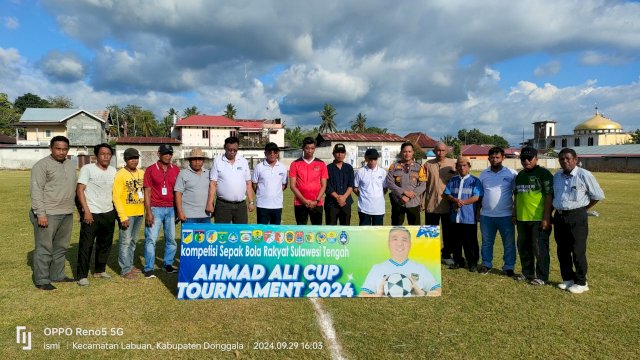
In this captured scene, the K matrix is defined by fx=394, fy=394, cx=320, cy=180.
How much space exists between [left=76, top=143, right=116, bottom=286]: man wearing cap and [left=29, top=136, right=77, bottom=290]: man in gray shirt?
0.16 m

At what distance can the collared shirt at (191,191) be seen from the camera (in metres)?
5.88

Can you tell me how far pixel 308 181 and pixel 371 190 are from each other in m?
1.05

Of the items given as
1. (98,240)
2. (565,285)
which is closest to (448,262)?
(565,285)

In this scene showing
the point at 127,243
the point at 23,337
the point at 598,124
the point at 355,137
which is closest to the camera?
the point at 23,337

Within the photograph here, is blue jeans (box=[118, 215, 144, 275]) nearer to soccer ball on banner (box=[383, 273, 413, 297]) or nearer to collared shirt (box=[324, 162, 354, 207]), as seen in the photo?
collared shirt (box=[324, 162, 354, 207])

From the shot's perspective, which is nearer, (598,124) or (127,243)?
(127,243)

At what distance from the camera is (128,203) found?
19.4ft

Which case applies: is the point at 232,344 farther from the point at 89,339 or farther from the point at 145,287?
the point at 145,287

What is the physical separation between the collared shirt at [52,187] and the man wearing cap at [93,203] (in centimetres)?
13

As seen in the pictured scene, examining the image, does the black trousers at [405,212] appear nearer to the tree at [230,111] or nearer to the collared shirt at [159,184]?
the collared shirt at [159,184]

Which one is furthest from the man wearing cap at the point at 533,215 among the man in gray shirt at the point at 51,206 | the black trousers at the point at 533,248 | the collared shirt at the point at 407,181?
the man in gray shirt at the point at 51,206

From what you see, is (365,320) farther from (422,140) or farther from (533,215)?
(422,140)

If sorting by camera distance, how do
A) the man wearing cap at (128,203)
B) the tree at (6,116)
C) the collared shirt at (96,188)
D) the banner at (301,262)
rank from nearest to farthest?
the banner at (301,262), the collared shirt at (96,188), the man wearing cap at (128,203), the tree at (6,116)

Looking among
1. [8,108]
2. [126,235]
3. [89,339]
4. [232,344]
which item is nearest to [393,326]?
[232,344]
